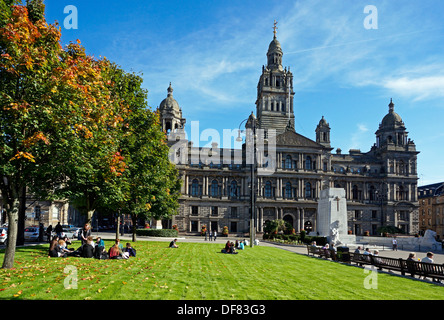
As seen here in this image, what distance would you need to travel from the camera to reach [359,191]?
3219 inches

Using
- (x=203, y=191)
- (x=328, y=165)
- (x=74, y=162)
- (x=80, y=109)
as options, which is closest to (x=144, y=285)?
(x=74, y=162)

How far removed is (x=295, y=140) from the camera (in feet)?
256

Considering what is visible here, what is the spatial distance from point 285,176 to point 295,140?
823cm

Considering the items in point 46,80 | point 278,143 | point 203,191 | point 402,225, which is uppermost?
point 278,143

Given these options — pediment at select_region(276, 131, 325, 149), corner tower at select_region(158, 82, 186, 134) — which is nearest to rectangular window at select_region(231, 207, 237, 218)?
pediment at select_region(276, 131, 325, 149)

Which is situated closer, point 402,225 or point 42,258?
point 42,258

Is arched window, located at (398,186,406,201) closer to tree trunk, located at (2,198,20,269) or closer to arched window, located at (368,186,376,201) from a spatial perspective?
arched window, located at (368,186,376,201)

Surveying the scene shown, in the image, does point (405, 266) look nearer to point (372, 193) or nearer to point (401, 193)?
point (372, 193)

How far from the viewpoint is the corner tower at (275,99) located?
84.8 meters

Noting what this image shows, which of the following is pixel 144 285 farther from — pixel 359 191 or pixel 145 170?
pixel 359 191

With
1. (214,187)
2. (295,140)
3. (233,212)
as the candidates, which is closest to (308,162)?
(295,140)
